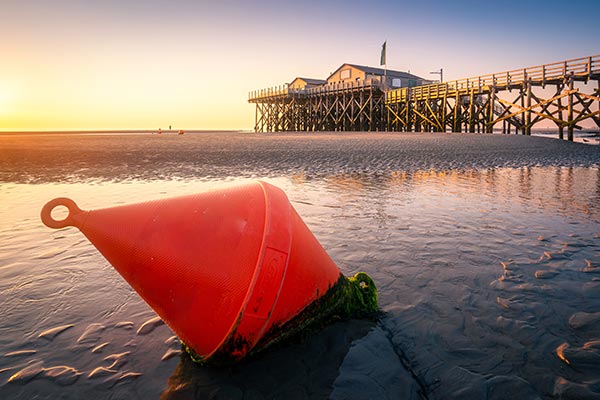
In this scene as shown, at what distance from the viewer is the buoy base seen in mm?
2014

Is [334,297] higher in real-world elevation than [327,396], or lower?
higher

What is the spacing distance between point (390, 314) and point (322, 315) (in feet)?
2.01

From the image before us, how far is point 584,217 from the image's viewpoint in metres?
5.39

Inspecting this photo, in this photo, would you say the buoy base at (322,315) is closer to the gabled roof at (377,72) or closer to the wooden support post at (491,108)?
the wooden support post at (491,108)

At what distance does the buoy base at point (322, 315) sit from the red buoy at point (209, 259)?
0.04 meters

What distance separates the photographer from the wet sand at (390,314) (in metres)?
1.97

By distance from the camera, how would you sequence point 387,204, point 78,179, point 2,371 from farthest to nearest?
point 78,179 → point 387,204 → point 2,371

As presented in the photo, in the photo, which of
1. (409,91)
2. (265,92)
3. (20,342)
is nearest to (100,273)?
(20,342)

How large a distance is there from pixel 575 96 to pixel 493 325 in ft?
76.7

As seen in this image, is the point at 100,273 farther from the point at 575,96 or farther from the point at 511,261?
the point at 575,96

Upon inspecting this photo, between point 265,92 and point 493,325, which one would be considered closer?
point 493,325

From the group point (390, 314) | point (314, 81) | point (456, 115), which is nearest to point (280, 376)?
point (390, 314)

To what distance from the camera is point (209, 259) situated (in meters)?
1.90

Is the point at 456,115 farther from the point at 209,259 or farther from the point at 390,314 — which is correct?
the point at 209,259
